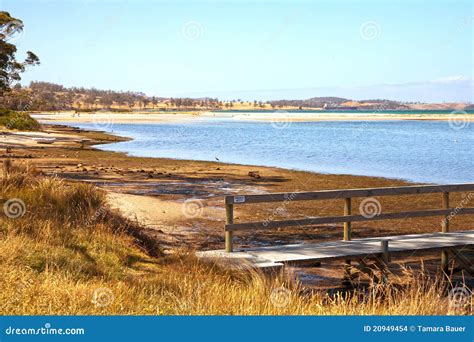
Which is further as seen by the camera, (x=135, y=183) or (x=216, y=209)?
(x=135, y=183)

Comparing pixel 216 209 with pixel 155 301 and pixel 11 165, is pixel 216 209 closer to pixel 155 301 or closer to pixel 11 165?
pixel 11 165

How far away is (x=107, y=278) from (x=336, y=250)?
4910mm

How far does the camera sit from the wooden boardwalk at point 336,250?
38.6ft

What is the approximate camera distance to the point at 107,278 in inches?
371

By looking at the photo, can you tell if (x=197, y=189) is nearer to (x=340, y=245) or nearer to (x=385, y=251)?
(x=340, y=245)

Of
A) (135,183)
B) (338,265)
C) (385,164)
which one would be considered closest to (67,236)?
(338,265)

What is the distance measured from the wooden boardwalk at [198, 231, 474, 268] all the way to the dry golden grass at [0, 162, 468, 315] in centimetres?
103

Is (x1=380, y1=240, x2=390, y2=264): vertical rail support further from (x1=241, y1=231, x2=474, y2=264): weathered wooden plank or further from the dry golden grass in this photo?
the dry golden grass

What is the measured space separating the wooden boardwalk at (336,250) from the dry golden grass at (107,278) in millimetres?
1029

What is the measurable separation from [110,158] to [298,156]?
1350 centimetres

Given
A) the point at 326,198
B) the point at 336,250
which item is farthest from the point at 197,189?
the point at 336,250

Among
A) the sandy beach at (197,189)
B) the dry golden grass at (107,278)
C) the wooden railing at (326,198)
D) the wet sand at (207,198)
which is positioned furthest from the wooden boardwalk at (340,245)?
the sandy beach at (197,189)
